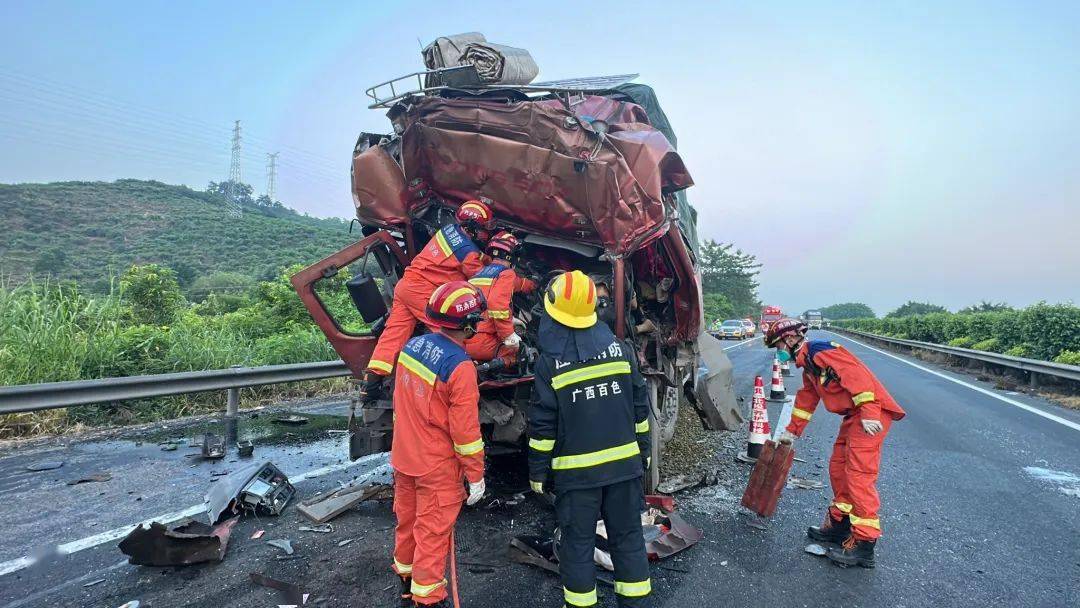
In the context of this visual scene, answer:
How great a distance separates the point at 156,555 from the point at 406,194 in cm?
260

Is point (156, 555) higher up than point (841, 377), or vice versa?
point (841, 377)

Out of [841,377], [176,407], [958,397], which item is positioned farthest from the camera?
[958,397]

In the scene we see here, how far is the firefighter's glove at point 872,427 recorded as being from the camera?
133 inches

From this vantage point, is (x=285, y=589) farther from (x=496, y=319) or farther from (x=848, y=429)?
(x=848, y=429)

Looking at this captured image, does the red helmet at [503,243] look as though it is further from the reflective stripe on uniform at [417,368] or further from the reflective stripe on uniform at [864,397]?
the reflective stripe on uniform at [864,397]

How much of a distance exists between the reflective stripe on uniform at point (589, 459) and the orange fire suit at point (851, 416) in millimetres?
1774

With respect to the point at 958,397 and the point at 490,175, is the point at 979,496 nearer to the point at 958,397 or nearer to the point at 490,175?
the point at 490,175

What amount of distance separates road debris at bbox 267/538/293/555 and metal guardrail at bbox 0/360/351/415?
2.58 meters

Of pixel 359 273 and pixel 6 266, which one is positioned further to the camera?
pixel 6 266

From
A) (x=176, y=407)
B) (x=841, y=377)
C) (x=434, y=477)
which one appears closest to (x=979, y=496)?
(x=841, y=377)

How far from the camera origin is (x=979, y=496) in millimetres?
4344

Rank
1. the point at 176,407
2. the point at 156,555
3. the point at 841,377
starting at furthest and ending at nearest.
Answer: the point at 176,407 → the point at 841,377 → the point at 156,555

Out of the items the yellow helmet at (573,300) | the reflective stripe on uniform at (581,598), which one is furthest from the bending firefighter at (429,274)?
the reflective stripe on uniform at (581,598)

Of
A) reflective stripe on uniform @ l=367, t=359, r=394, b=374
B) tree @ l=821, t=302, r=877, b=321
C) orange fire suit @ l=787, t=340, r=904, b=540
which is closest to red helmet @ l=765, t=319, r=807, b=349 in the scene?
orange fire suit @ l=787, t=340, r=904, b=540
